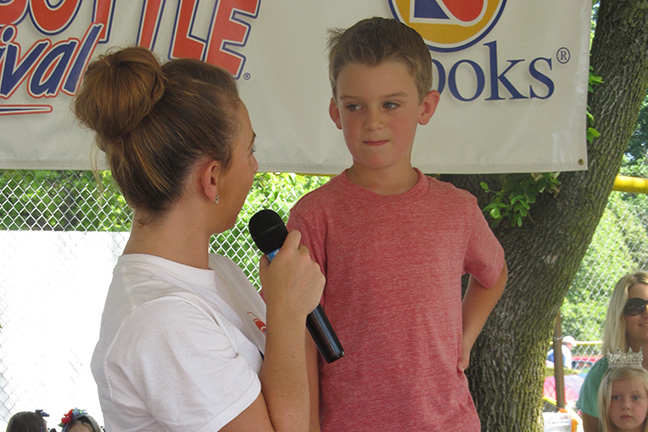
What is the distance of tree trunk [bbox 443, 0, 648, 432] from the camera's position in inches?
118

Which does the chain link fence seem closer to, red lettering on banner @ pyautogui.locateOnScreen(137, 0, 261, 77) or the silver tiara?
red lettering on banner @ pyautogui.locateOnScreen(137, 0, 261, 77)

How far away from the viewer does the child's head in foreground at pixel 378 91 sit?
1689 mm

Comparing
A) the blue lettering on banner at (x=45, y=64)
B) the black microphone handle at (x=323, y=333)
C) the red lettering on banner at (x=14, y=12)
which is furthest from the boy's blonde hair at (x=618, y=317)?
the red lettering on banner at (x=14, y=12)

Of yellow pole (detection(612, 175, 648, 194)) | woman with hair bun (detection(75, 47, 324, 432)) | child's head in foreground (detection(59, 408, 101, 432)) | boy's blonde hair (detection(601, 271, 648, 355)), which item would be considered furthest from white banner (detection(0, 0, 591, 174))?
woman with hair bun (detection(75, 47, 324, 432))

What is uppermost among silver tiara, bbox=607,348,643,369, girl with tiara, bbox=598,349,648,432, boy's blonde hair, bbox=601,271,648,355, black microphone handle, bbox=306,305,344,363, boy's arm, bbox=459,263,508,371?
black microphone handle, bbox=306,305,344,363

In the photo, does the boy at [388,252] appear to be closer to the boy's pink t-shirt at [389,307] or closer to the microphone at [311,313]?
the boy's pink t-shirt at [389,307]

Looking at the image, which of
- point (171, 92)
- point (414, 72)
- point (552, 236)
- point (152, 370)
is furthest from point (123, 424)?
point (552, 236)

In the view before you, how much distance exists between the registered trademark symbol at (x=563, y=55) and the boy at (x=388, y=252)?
3.98 ft

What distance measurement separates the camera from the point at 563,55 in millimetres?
2770

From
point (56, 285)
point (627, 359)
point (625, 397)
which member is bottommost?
point (625, 397)

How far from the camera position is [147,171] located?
1.12 metres

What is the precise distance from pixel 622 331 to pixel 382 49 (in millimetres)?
2583

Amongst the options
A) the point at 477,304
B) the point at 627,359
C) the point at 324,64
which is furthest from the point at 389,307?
the point at 627,359

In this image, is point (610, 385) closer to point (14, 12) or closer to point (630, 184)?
point (630, 184)
